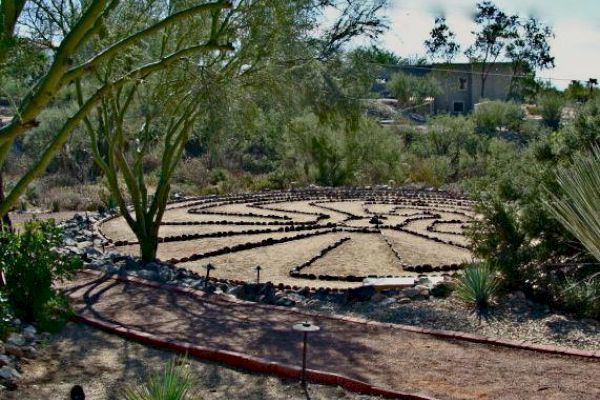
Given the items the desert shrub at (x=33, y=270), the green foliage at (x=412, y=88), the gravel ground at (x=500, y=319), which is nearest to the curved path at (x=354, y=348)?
the gravel ground at (x=500, y=319)

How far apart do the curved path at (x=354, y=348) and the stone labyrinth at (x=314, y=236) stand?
90.4 inches

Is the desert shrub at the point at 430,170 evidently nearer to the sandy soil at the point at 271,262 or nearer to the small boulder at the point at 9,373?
the sandy soil at the point at 271,262

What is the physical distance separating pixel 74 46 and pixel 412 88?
1775 inches

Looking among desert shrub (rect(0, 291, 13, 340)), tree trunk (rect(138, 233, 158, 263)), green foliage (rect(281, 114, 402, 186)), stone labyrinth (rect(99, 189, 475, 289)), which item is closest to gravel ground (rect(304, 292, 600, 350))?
stone labyrinth (rect(99, 189, 475, 289))

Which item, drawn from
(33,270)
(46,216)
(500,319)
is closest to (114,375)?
(33,270)

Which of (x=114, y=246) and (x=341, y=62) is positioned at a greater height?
(x=341, y=62)

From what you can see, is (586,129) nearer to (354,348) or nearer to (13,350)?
(354,348)

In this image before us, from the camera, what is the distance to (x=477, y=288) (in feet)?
26.3

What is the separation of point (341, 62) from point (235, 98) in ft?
6.90

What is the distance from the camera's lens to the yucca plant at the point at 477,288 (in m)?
8.01

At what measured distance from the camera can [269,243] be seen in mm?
13812

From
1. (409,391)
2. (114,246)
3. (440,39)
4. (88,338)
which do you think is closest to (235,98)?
(114,246)

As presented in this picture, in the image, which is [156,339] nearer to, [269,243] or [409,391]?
[409,391]

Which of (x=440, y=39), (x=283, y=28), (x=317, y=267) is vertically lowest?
(x=317, y=267)
